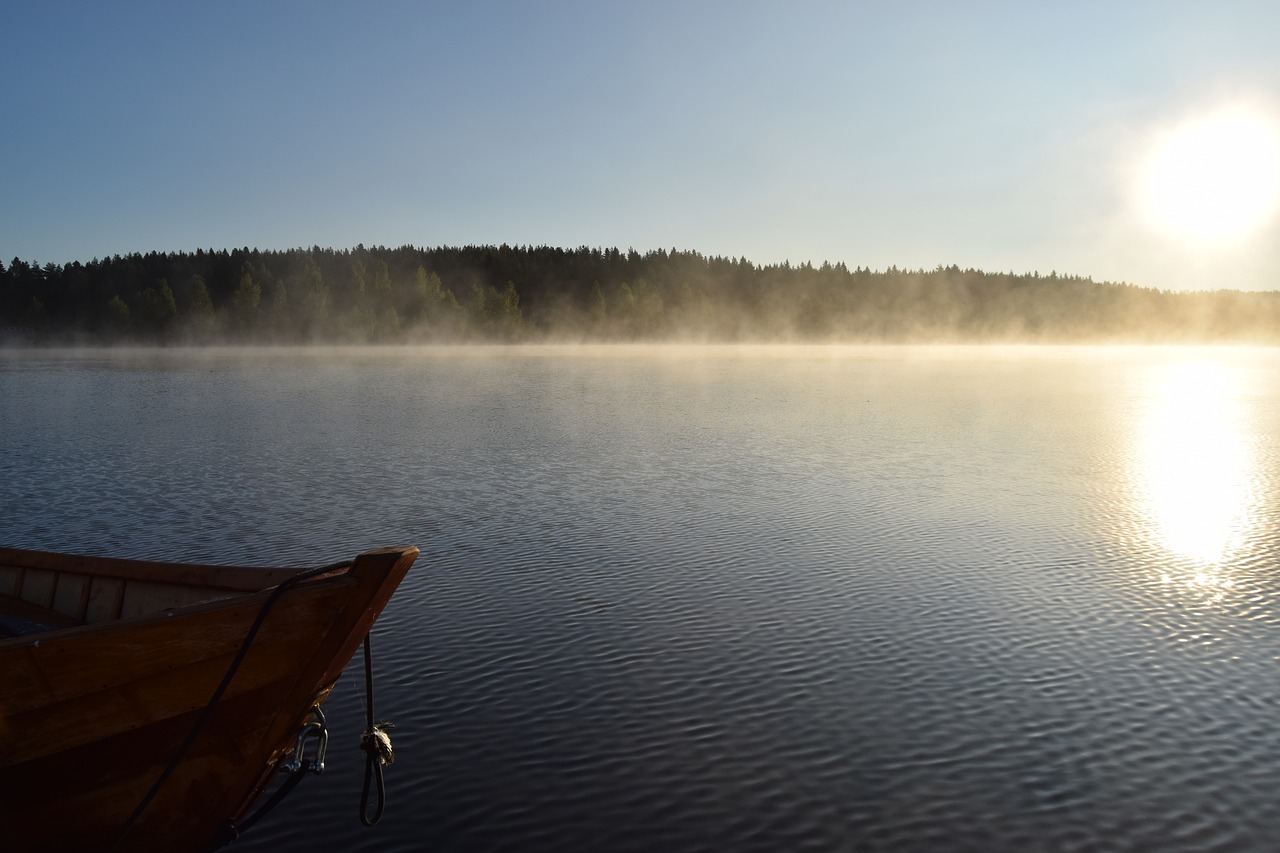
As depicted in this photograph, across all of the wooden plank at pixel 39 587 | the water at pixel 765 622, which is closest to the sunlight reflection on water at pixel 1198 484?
the water at pixel 765 622

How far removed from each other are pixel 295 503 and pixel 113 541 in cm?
539

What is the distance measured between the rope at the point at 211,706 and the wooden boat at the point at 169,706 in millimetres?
13

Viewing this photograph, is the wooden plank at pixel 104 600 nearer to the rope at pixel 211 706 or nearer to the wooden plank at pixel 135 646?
the rope at pixel 211 706

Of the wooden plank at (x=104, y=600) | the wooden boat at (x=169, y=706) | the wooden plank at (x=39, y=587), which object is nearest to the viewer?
the wooden boat at (x=169, y=706)

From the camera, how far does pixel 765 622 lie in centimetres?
1605

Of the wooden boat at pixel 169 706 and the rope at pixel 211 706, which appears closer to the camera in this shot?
the wooden boat at pixel 169 706

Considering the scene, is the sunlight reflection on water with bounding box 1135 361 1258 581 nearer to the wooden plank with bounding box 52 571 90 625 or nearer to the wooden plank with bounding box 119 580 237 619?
the wooden plank with bounding box 119 580 237 619

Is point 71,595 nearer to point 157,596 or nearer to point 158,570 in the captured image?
point 157,596

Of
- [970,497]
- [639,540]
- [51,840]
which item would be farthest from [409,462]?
[51,840]

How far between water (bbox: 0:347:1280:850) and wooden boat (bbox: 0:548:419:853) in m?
1.03

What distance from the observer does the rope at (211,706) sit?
8336 millimetres

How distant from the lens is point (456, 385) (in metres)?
82.3

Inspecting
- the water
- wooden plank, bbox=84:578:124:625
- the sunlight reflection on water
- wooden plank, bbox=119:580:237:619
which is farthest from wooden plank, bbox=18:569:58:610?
the sunlight reflection on water

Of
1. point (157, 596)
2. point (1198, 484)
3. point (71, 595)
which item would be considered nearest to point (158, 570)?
point (157, 596)
